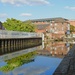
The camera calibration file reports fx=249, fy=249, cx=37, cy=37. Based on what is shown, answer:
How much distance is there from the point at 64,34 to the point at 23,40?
67338 millimetres

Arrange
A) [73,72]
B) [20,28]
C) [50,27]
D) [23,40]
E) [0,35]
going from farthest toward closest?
1. [50,27]
2. [20,28]
3. [23,40]
4. [0,35]
5. [73,72]

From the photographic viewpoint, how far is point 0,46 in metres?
46.4

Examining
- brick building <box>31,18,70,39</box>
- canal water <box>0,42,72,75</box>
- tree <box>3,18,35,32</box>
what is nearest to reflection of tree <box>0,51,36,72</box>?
canal water <box>0,42,72,75</box>

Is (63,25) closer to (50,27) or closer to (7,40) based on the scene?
(50,27)

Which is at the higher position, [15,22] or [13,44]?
[15,22]

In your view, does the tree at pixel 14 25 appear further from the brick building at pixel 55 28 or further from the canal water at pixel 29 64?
the canal water at pixel 29 64

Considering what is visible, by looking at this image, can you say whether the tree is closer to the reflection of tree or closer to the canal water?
the canal water

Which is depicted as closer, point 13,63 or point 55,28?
point 13,63

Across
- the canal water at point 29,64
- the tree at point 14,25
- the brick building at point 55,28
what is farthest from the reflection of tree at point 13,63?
the brick building at point 55,28

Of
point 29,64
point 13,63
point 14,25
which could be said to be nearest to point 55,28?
point 14,25

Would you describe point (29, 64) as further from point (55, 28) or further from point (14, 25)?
point (55, 28)

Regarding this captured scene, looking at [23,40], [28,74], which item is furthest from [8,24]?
[28,74]

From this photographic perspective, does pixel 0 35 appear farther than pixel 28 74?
Yes

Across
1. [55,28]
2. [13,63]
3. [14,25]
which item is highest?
[14,25]
